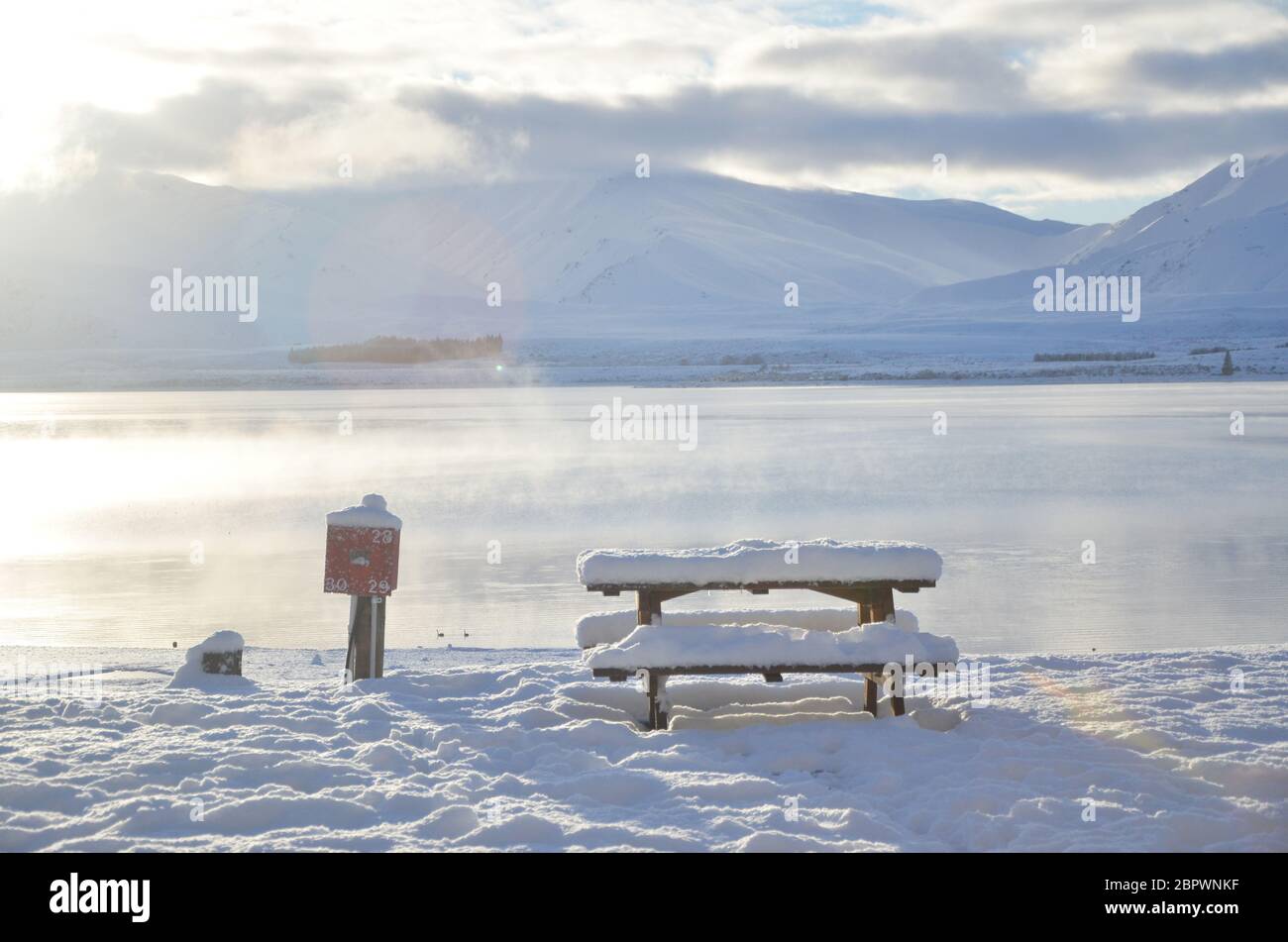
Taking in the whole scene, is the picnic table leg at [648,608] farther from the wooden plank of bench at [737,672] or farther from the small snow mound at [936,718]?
the small snow mound at [936,718]

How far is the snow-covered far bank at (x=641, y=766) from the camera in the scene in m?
5.26

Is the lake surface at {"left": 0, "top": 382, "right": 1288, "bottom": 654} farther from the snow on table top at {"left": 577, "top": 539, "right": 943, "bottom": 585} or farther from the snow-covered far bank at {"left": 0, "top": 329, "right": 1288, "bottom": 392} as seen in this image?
the snow-covered far bank at {"left": 0, "top": 329, "right": 1288, "bottom": 392}

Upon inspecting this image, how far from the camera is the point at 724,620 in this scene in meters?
7.83

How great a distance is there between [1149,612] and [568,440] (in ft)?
75.2

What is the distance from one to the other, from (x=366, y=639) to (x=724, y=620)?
6.74 feet

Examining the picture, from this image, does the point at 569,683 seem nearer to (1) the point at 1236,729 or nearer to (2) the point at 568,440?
(1) the point at 1236,729

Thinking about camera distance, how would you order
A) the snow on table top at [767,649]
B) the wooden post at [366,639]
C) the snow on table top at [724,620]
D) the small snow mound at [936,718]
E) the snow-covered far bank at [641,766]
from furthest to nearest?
the wooden post at [366,639]
the snow on table top at [724,620]
the small snow mound at [936,718]
the snow on table top at [767,649]
the snow-covered far bank at [641,766]

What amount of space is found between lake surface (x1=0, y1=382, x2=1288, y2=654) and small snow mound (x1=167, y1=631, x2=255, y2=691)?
9.08 ft

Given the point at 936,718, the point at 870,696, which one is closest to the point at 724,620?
the point at 870,696

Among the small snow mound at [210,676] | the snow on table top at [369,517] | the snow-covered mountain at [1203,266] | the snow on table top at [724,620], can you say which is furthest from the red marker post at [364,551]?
the snow-covered mountain at [1203,266]

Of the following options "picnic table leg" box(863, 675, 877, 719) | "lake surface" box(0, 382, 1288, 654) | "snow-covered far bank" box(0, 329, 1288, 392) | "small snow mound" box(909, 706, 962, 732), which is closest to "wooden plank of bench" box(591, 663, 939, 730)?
"picnic table leg" box(863, 675, 877, 719)

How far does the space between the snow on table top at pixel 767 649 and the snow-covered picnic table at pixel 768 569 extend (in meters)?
0.23

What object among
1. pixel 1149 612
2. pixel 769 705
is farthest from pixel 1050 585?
pixel 769 705

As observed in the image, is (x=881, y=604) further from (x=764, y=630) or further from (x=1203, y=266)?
(x=1203, y=266)
